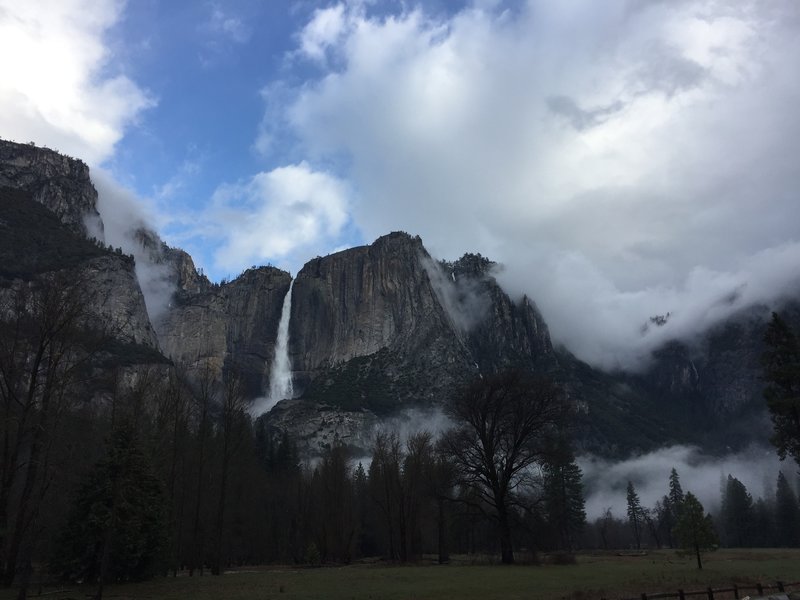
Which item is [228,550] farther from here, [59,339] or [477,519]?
[59,339]

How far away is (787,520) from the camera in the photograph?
10031 centimetres

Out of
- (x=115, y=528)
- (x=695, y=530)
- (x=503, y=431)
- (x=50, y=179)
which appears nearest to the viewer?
(x=115, y=528)

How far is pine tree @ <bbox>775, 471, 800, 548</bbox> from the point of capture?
99062mm

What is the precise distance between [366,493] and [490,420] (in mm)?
37937

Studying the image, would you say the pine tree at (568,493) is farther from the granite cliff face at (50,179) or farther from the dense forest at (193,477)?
the granite cliff face at (50,179)

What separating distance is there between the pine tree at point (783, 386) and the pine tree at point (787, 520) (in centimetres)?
8189

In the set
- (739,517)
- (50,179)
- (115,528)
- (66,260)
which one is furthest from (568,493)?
(50,179)

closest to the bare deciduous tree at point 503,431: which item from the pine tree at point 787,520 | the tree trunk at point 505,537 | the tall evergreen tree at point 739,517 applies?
the tree trunk at point 505,537

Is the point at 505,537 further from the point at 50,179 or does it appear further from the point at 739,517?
the point at 50,179

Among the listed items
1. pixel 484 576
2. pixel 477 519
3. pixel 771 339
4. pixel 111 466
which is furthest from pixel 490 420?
pixel 111 466

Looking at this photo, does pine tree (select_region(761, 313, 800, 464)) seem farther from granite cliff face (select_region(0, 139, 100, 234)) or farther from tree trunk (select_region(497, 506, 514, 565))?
granite cliff face (select_region(0, 139, 100, 234))

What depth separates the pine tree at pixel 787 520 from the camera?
A: 99.1 m

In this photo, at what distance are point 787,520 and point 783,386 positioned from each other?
84338mm

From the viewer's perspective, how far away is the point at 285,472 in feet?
286
